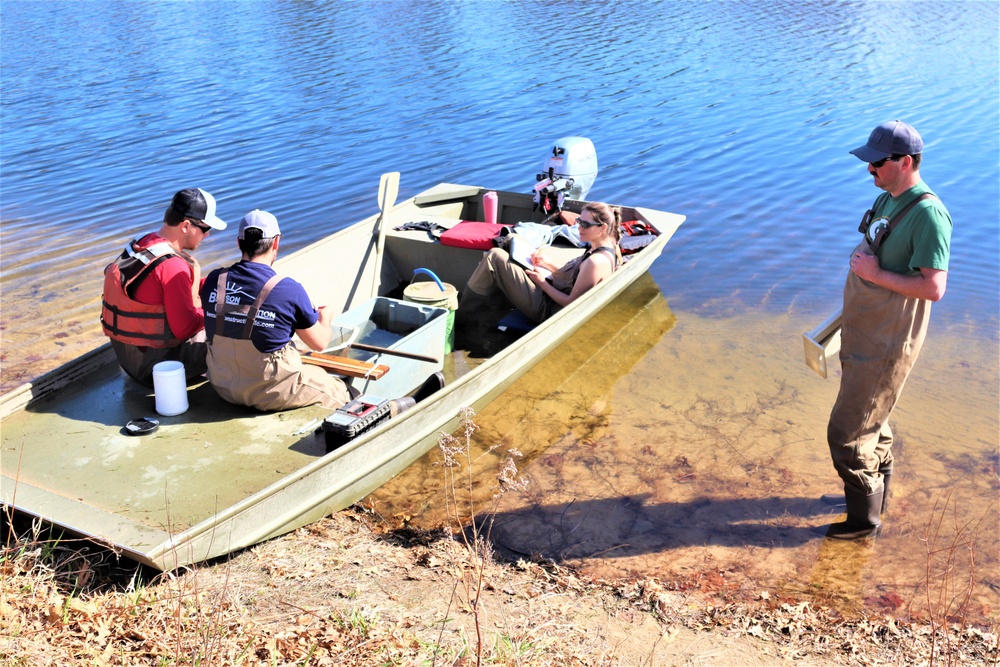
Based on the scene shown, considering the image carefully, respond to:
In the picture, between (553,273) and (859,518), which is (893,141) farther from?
(553,273)

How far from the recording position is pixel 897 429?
6781mm

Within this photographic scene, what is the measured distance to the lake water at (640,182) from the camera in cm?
585

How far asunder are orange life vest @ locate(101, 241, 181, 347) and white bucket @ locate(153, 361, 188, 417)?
21cm

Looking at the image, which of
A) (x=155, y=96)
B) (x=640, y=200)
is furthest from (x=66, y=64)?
(x=640, y=200)

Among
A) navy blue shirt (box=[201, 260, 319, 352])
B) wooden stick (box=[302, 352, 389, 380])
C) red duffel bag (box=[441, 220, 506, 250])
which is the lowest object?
wooden stick (box=[302, 352, 389, 380])

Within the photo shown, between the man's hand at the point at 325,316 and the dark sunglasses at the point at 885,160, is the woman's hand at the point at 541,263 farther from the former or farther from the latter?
the dark sunglasses at the point at 885,160

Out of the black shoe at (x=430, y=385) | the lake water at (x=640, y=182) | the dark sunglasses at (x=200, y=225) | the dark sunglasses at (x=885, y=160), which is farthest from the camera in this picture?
the black shoe at (x=430, y=385)

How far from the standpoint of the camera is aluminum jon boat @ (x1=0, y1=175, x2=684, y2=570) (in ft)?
14.9

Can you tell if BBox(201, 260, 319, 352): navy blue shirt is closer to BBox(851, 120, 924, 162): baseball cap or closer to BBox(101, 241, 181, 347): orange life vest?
BBox(101, 241, 181, 347): orange life vest

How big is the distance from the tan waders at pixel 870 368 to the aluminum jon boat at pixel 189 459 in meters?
2.45

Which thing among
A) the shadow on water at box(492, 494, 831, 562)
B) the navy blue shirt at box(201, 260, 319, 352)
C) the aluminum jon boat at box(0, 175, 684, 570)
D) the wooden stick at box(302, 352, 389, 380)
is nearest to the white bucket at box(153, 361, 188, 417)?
the aluminum jon boat at box(0, 175, 684, 570)

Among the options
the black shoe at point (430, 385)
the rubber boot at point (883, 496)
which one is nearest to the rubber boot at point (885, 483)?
the rubber boot at point (883, 496)

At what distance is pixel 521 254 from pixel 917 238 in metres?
3.98

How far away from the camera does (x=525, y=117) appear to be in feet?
55.7
